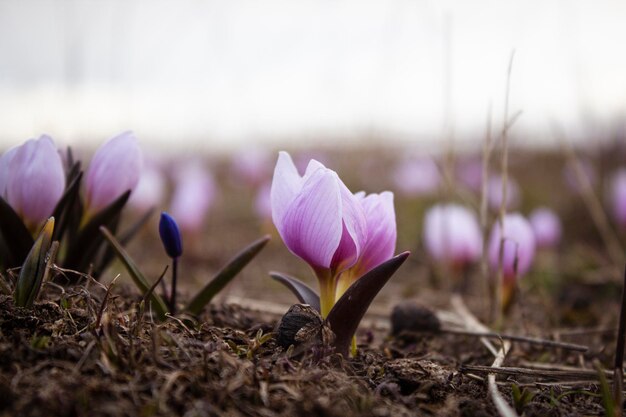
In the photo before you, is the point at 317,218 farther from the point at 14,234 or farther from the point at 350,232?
the point at 14,234

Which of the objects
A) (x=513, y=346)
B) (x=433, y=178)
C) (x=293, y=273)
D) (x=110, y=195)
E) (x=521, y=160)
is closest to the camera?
(x=110, y=195)

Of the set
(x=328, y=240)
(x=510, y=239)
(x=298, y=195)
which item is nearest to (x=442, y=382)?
(x=328, y=240)

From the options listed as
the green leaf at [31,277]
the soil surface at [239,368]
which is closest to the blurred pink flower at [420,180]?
the soil surface at [239,368]

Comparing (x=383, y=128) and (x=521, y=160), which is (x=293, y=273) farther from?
(x=521, y=160)

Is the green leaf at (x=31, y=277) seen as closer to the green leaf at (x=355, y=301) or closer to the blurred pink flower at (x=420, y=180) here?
the green leaf at (x=355, y=301)

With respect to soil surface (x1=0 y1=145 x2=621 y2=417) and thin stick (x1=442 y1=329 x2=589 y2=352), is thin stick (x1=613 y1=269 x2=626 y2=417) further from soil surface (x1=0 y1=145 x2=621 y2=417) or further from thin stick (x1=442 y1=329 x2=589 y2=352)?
thin stick (x1=442 y1=329 x2=589 y2=352)

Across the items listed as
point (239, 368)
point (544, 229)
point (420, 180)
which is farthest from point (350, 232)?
point (420, 180)

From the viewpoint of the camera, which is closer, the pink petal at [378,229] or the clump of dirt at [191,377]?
the clump of dirt at [191,377]
